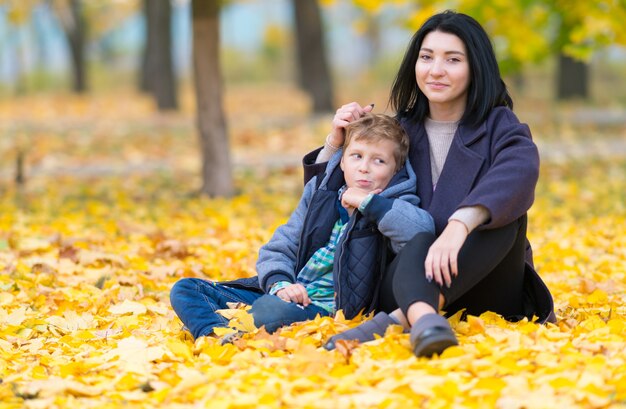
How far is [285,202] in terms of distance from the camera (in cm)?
992

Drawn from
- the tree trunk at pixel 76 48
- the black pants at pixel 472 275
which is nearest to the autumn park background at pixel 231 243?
the black pants at pixel 472 275

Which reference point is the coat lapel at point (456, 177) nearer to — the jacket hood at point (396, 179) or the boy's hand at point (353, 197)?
the jacket hood at point (396, 179)

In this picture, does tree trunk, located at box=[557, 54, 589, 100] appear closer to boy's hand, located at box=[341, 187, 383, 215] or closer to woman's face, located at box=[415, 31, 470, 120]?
woman's face, located at box=[415, 31, 470, 120]

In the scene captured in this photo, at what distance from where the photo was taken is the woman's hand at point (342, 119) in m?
4.14

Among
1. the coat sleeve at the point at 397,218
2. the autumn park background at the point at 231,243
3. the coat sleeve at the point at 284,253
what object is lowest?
the autumn park background at the point at 231,243

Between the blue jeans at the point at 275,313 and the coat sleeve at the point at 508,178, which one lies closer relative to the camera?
the coat sleeve at the point at 508,178

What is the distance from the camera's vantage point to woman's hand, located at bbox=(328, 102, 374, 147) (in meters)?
4.14

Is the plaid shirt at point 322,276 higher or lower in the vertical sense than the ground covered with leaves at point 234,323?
higher

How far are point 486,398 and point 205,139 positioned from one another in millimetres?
7187

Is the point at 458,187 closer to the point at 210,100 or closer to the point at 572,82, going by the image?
the point at 210,100

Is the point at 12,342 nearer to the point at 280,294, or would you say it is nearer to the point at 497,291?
the point at 280,294

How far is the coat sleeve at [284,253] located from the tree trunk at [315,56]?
44.1 ft

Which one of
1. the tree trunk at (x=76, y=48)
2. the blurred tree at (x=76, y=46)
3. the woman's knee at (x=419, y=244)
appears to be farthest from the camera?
the tree trunk at (x=76, y=48)

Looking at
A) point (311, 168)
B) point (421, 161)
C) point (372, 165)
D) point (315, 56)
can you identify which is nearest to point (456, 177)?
point (421, 161)
